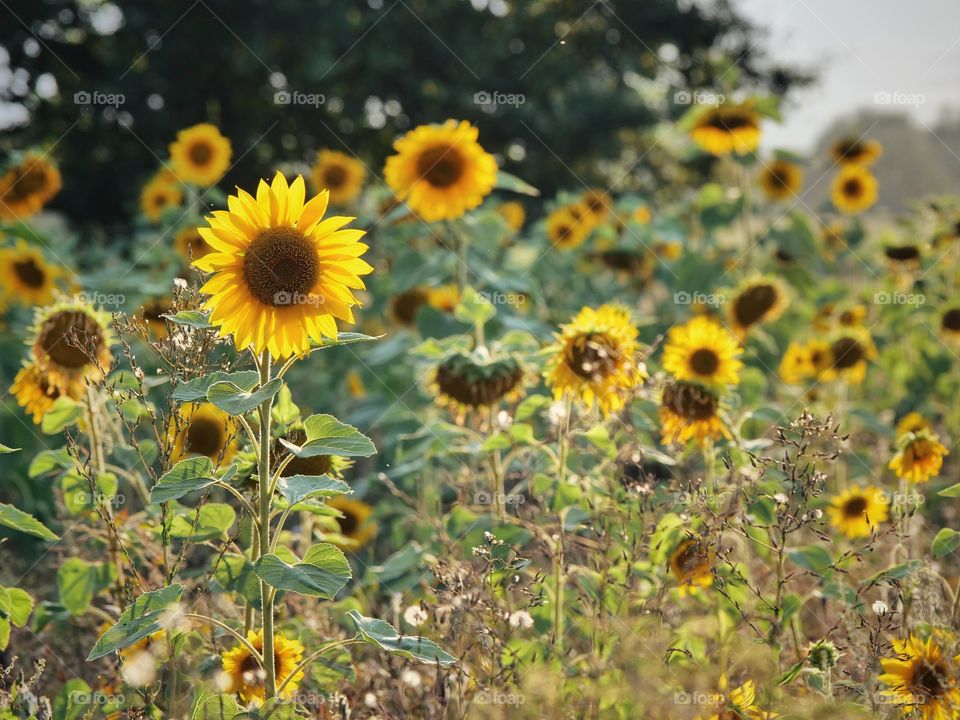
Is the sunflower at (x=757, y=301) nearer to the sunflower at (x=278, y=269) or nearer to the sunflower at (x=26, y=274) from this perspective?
the sunflower at (x=278, y=269)

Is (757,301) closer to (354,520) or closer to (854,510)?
(854,510)

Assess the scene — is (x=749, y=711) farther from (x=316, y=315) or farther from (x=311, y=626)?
(x=316, y=315)

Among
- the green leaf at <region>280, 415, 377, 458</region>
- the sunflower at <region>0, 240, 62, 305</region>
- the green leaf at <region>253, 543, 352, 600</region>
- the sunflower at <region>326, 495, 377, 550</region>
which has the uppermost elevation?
the sunflower at <region>0, 240, 62, 305</region>

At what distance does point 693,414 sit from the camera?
93.3 inches

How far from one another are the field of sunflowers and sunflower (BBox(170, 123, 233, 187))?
0.84 meters

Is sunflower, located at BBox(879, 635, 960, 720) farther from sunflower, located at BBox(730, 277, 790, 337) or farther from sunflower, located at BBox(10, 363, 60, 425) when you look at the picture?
sunflower, located at BBox(730, 277, 790, 337)

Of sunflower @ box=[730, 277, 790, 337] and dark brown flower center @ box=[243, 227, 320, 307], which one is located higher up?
sunflower @ box=[730, 277, 790, 337]

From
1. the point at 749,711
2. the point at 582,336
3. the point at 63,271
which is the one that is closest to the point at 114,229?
the point at 63,271

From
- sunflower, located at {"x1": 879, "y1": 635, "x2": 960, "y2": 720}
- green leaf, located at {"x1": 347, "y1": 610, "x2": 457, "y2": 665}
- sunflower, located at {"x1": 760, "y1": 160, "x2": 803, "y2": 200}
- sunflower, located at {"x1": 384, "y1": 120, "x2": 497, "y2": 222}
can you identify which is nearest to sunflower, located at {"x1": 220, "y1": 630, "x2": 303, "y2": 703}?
green leaf, located at {"x1": 347, "y1": 610, "x2": 457, "y2": 665}

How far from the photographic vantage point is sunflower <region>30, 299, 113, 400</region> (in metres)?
2.36

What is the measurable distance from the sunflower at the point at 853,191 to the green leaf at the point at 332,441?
15.9 ft

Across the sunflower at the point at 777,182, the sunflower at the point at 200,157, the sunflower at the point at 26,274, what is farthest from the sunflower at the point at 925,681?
the sunflower at the point at 200,157

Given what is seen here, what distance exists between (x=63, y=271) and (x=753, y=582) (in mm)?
3699

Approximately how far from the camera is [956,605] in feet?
6.33
